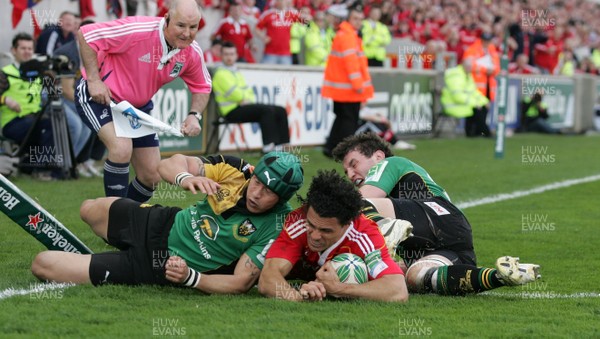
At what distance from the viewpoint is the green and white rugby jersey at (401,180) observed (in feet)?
23.9

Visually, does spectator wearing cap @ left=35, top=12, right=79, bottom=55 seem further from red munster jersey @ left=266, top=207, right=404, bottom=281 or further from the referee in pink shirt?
red munster jersey @ left=266, top=207, right=404, bottom=281

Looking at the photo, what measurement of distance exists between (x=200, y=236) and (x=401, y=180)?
1.66 m

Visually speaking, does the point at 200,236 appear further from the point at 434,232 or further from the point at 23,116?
the point at 23,116

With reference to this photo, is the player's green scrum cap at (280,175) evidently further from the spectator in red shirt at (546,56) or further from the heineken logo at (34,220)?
the spectator in red shirt at (546,56)

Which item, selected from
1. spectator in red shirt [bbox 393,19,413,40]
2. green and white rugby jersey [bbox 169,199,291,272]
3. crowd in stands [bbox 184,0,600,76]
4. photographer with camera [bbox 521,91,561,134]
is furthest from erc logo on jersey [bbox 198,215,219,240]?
photographer with camera [bbox 521,91,561,134]

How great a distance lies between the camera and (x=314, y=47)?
19531mm

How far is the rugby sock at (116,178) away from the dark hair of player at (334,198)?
101 inches

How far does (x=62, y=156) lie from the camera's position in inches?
499

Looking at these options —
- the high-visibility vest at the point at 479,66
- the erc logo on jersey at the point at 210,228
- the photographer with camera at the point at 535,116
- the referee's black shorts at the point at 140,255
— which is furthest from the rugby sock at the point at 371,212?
the photographer with camera at the point at 535,116

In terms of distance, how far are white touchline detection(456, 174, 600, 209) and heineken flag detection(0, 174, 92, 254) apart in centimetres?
536

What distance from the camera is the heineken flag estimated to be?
6848mm

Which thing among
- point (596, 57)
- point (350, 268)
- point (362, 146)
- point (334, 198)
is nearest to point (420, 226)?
point (362, 146)

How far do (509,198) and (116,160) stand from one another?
5.90 meters

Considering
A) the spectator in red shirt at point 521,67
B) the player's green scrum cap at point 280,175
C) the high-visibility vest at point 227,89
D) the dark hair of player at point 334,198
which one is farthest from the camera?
the spectator in red shirt at point 521,67
